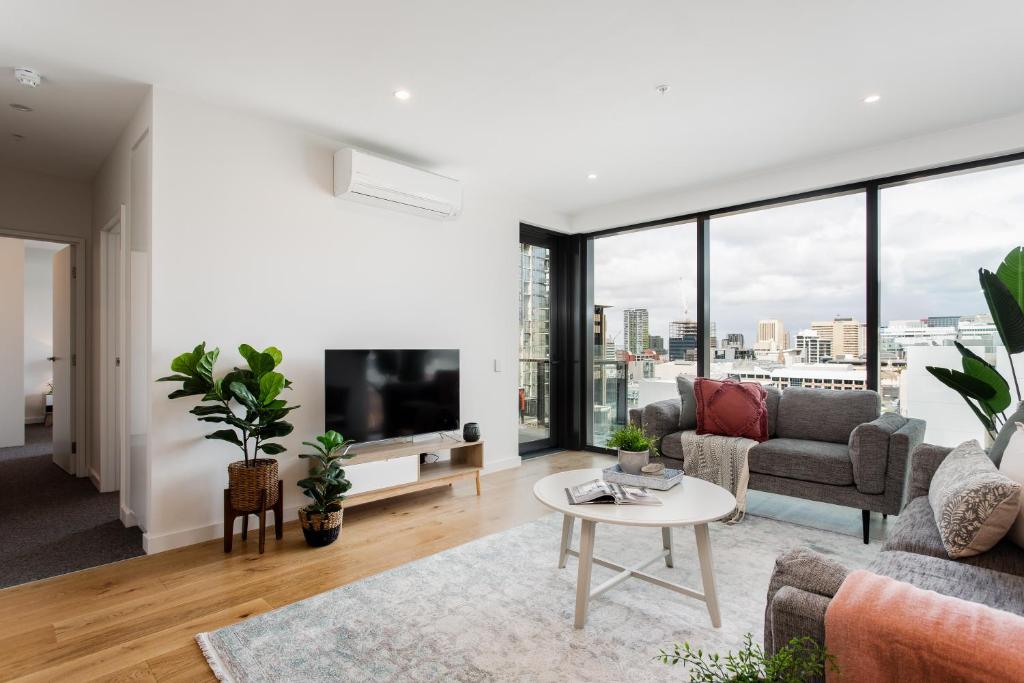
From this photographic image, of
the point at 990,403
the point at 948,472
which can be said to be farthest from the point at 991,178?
the point at 948,472

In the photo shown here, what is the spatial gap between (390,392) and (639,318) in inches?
109

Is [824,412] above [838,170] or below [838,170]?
below

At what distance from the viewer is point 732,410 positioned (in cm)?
382

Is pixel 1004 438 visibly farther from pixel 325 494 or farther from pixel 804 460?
pixel 325 494

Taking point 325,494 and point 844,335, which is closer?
point 325,494

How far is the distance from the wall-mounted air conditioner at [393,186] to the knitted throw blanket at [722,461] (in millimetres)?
2519

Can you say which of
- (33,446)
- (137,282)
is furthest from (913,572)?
(33,446)

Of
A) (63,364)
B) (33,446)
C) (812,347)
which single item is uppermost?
(812,347)

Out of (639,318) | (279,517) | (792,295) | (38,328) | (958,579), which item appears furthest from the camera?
(38,328)

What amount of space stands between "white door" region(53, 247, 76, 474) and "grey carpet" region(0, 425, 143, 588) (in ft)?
0.83

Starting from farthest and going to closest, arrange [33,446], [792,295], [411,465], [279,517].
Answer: [33,446], [792,295], [411,465], [279,517]

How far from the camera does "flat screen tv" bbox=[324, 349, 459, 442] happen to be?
11.6 ft

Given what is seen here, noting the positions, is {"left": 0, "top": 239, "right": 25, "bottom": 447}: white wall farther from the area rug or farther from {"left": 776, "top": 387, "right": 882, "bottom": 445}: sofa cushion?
{"left": 776, "top": 387, "right": 882, "bottom": 445}: sofa cushion

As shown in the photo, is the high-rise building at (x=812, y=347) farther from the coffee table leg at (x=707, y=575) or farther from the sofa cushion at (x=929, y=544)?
the coffee table leg at (x=707, y=575)
